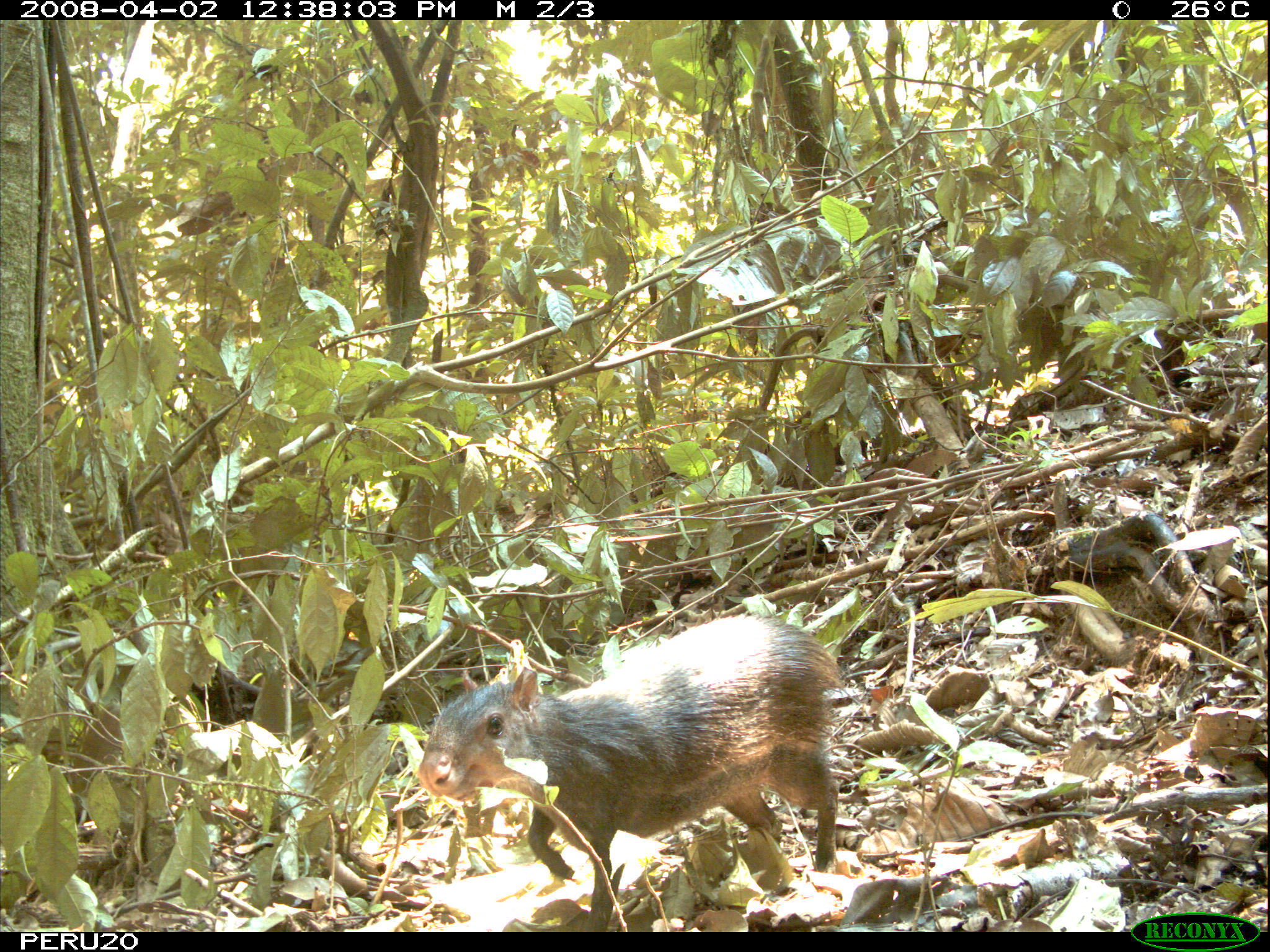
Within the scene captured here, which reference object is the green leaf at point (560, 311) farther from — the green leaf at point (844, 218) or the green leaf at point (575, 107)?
the green leaf at point (844, 218)

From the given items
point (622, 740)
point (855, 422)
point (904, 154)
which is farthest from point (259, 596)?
point (904, 154)

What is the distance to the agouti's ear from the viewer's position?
2.30 metres

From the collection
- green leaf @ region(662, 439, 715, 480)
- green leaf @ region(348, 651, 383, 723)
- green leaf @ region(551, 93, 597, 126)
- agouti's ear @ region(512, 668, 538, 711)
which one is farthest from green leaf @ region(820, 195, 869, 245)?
green leaf @ region(348, 651, 383, 723)

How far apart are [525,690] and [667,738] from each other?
375 millimetres

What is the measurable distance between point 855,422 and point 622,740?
1361 mm

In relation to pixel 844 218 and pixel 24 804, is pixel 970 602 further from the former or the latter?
pixel 24 804

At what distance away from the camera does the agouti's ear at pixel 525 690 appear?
2.30m

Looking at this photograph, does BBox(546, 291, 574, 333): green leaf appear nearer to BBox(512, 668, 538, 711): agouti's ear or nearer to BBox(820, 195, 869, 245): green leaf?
BBox(820, 195, 869, 245): green leaf

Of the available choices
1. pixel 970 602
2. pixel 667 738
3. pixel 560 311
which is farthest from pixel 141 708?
pixel 970 602

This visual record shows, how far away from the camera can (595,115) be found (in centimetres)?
253

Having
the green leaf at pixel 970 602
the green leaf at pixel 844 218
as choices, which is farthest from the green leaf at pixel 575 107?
the green leaf at pixel 970 602

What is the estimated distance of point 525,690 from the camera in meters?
2.32
